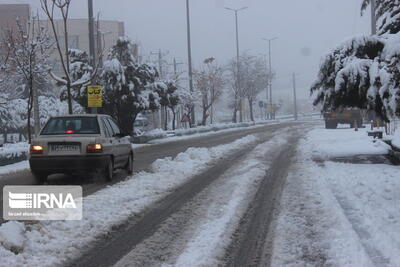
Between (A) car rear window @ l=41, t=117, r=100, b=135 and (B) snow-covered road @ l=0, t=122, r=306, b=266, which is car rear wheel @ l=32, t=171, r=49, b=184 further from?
(B) snow-covered road @ l=0, t=122, r=306, b=266

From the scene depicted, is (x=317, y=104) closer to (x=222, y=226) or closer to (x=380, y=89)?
(x=380, y=89)

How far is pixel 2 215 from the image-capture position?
755 cm

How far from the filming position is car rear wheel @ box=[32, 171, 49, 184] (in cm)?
1044

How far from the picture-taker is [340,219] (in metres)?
6.83

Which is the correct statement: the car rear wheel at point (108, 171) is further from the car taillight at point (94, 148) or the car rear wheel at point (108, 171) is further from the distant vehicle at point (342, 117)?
the distant vehicle at point (342, 117)

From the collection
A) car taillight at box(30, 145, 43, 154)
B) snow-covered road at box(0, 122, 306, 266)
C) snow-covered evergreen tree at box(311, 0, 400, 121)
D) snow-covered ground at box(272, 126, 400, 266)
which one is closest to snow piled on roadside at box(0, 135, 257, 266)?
snow-covered road at box(0, 122, 306, 266)

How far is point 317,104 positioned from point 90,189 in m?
5.24

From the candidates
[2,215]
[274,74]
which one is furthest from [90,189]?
[274,74]

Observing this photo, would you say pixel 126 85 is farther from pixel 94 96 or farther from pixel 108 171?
pixel 108 171

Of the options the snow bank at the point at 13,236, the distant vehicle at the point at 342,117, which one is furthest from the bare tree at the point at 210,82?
the snow bank at the point at 13,236

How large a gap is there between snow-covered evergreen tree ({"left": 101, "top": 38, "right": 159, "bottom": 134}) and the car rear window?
1585cm

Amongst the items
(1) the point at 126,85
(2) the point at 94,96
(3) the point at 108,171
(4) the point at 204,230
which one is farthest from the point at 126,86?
(4) the point at 204,230

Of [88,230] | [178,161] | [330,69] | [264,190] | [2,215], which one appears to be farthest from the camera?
[178,161]

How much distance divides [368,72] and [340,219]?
365 centimetres
